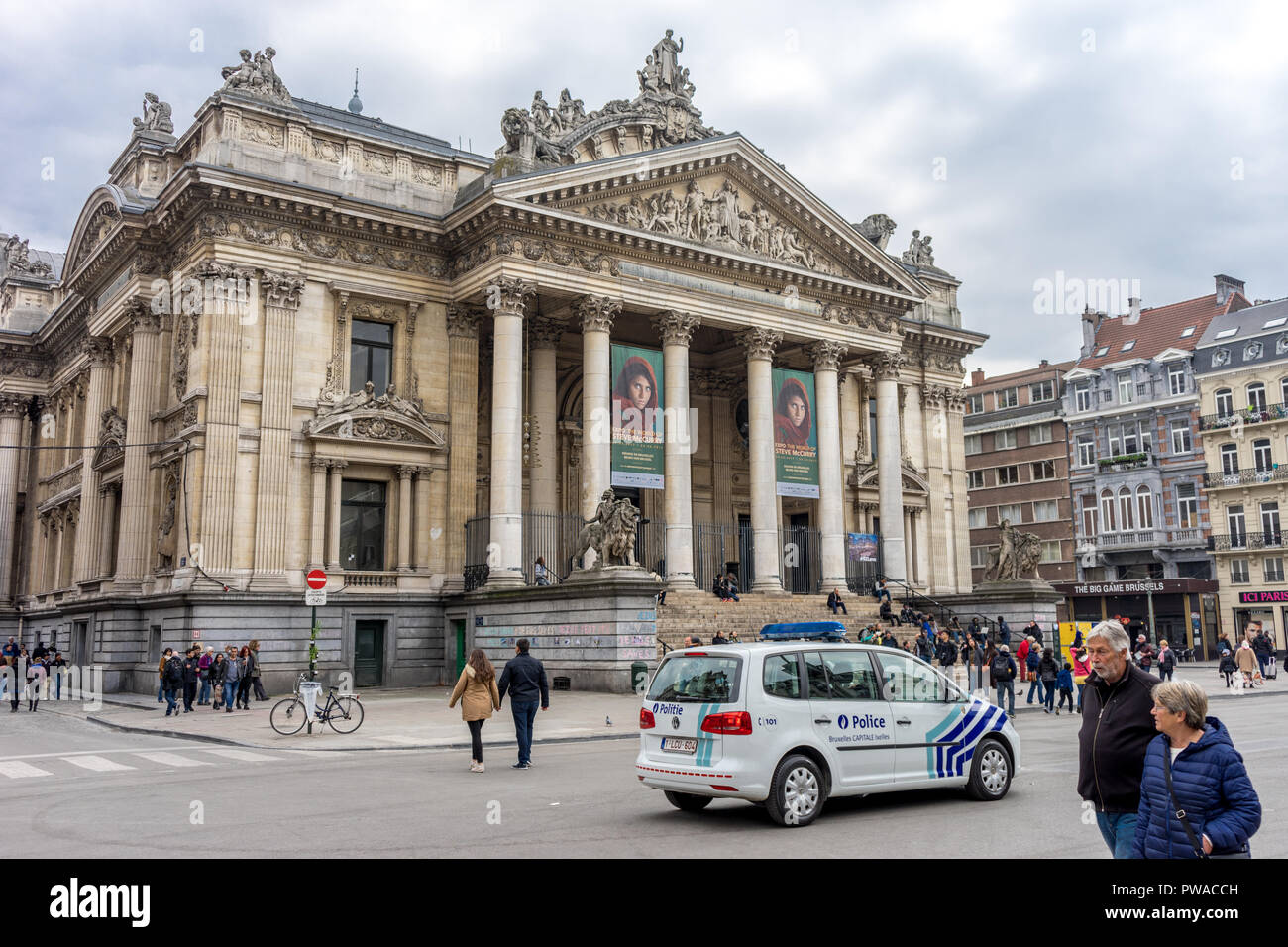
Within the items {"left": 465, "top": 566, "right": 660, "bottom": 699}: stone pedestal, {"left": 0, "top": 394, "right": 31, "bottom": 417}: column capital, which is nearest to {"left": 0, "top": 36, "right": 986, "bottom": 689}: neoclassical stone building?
{"left": 465, "top": 566, "right": 660, "bottom": 699}: stone pedestal

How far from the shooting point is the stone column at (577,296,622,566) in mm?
35438

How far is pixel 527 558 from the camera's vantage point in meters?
37.0

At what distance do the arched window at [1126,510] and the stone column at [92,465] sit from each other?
5408cm

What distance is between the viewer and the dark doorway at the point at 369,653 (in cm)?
3450

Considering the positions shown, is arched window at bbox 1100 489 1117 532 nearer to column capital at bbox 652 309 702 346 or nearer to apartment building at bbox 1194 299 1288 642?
apartment building at bbox 1194 299 1288 642

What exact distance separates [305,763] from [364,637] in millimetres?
18060

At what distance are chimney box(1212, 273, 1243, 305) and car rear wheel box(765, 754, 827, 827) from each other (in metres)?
65.0

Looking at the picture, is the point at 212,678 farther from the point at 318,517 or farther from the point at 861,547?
the point at 861,547

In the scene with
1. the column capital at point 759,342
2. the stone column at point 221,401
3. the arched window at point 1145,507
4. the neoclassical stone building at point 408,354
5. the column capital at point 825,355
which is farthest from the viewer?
the arched window at point 1145,507

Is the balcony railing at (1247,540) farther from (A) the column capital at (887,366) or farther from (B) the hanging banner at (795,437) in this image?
(B) the hanging banner at (795,437)

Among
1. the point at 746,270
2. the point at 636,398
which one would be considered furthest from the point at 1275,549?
the point at 636,398

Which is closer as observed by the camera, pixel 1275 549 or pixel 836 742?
pixel 836 742

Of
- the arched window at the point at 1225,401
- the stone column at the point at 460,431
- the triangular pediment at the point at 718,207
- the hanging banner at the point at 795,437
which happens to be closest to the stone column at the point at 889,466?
the triangular pediment at the point at 718,207

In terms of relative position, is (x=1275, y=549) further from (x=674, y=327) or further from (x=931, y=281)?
(x=674, y=327)
